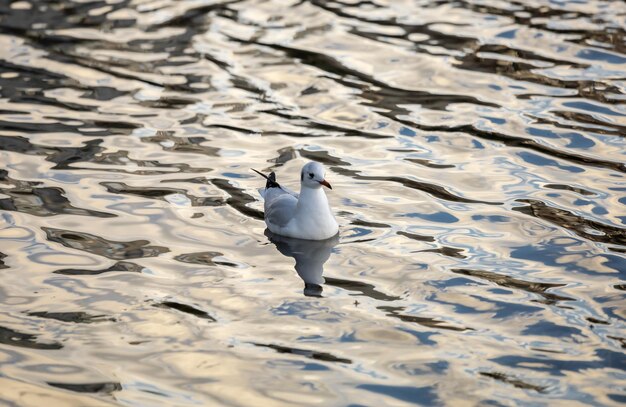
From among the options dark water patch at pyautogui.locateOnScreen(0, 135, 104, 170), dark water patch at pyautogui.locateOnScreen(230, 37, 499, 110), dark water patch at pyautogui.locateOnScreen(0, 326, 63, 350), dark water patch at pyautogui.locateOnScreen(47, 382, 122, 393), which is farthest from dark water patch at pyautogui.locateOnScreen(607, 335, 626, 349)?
dark water patch at pyautogui.locateOnScreen(0, 135, 104, 170)

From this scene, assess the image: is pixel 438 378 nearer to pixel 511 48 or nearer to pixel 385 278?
pixel 385 278

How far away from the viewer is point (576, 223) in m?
10.2

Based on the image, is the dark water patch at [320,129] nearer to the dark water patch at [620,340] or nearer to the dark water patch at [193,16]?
the dark water patch at [193,16]

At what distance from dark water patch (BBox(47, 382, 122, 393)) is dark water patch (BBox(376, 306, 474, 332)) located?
2.26 m

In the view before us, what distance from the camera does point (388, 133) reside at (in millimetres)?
12781

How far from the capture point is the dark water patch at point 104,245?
971 centimetres

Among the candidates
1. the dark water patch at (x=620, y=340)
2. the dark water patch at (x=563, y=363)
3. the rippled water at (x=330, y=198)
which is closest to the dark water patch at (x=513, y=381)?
the rippled water at (x=330, y=198)

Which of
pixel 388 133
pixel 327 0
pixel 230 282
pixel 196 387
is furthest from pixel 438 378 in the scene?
pixel 327 0

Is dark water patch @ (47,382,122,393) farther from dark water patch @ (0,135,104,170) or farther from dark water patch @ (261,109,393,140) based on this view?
dark water patch @ (261,109,393,140)

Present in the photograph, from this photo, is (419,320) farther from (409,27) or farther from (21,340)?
(409,27)

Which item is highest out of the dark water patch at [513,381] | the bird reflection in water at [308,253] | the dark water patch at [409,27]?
the dark water patch at [409,27]

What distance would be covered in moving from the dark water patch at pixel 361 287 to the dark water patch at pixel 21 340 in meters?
2.41

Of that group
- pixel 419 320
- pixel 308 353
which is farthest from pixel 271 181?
pixel 308 353

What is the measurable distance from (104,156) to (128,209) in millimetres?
1516
